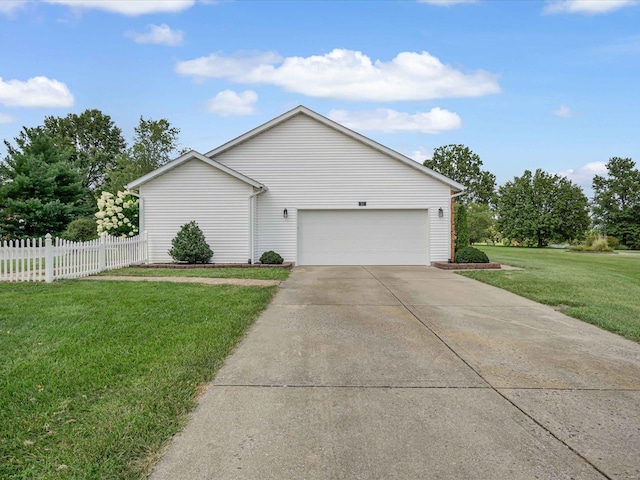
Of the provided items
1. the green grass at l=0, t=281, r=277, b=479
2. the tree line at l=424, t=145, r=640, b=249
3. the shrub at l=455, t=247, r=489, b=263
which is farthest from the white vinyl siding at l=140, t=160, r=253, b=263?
the tree line at l=424, t=145, r=640, b=249

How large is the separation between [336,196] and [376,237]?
2.22m

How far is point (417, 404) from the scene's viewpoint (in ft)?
10.2

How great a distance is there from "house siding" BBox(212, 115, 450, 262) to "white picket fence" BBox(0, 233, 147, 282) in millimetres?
4981

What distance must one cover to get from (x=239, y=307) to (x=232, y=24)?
11.1 meters

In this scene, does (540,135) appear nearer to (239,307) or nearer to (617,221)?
(239,307)

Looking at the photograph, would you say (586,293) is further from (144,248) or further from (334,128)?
(144,248)

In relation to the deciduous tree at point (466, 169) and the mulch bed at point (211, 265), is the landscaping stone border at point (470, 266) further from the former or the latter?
the deciduous tree at point (466, 169)

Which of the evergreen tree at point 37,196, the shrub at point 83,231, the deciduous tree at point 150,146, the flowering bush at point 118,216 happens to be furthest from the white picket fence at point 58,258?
the deciduous tree at point 150,146

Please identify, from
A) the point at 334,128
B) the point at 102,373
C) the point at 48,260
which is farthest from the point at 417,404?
the point at 334,128

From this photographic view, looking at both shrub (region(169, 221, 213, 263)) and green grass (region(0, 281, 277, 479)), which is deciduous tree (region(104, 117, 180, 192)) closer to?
shrub (region(169, 221, 213, 263))

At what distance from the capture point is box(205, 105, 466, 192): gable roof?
14.5 metres

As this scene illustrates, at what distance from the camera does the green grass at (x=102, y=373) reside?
236 centimetres

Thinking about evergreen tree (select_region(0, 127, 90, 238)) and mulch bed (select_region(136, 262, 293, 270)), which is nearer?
mulch bed (select_region(136, 262, 293, 270))

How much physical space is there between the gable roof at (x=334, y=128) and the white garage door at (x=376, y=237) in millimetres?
1554
